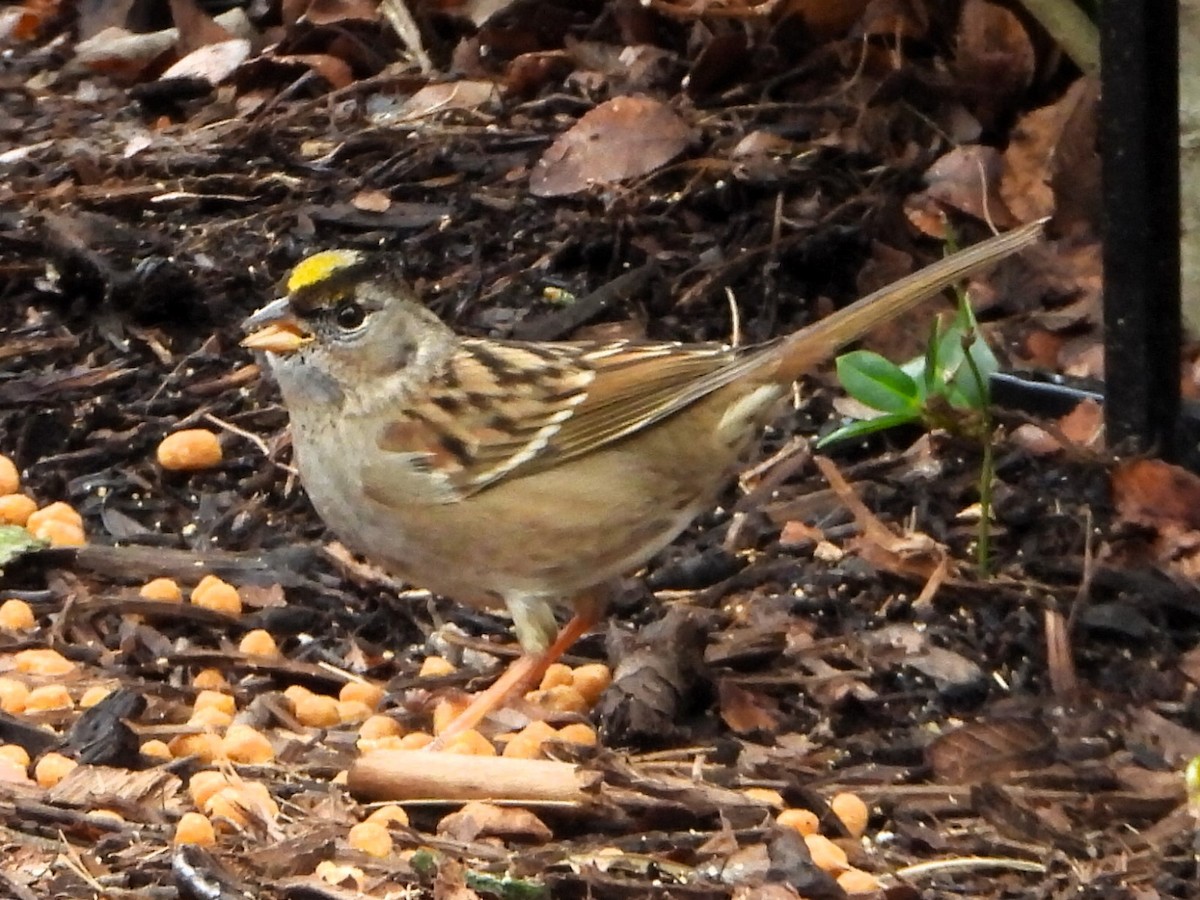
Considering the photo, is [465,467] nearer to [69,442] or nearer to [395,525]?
[395,525]

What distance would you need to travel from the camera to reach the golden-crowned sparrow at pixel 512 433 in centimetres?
380

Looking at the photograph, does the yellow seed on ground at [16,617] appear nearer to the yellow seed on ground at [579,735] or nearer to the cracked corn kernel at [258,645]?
the cracked corn kernel at [258,645]

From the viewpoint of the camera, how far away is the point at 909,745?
11.1 ft

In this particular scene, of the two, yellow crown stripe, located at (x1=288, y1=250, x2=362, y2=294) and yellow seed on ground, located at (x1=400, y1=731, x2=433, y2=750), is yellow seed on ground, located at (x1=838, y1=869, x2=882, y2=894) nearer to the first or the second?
yellow seed on ground, located at (x1=400, y1=731, x2=433, y2=750)

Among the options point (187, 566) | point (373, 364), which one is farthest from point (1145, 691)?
point (187, 566)

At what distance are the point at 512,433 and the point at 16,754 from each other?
3.65 feet

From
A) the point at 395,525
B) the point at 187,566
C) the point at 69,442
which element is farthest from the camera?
the point at 69,442

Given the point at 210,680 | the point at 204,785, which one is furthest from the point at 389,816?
the point at 210,680

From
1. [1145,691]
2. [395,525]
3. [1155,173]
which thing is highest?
[1155,173]

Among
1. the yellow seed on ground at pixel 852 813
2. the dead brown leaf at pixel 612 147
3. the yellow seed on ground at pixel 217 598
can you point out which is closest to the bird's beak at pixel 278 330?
the yellow seed on ground at pixel 217 598

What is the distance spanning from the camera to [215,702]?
3598 mm

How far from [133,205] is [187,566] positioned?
59.4 inches

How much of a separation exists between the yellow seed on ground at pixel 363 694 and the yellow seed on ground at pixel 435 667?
0.39 ft

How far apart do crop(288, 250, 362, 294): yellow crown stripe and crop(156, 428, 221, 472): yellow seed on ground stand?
709mm
